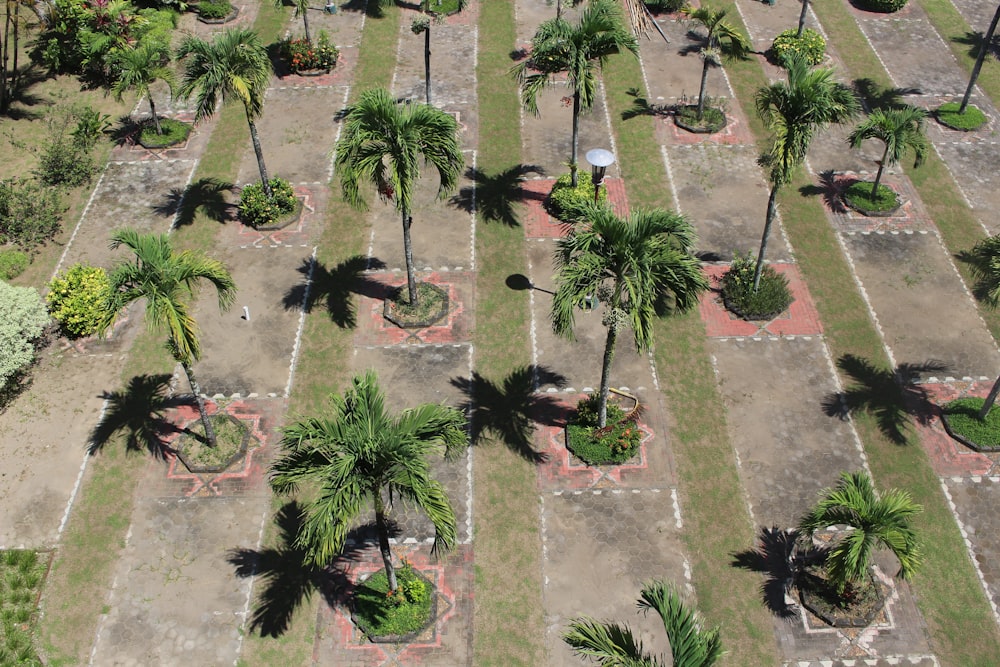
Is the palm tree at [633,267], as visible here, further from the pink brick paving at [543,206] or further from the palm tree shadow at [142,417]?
the palm tree shadow at [142,417]

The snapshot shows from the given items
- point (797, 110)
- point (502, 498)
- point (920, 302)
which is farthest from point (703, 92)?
point (502, 498)

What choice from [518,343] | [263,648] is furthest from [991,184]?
[263,648]

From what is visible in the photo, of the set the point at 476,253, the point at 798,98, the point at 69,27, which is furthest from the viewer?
the point at 69,27

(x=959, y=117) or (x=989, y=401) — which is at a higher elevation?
(x=959, y=117)

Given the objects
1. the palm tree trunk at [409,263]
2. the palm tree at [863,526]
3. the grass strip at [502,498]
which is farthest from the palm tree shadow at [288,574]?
the palm tree at [863,526]

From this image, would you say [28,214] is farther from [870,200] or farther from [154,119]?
[870,200]

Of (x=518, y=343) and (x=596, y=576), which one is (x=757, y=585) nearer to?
(x=596, y=576)
